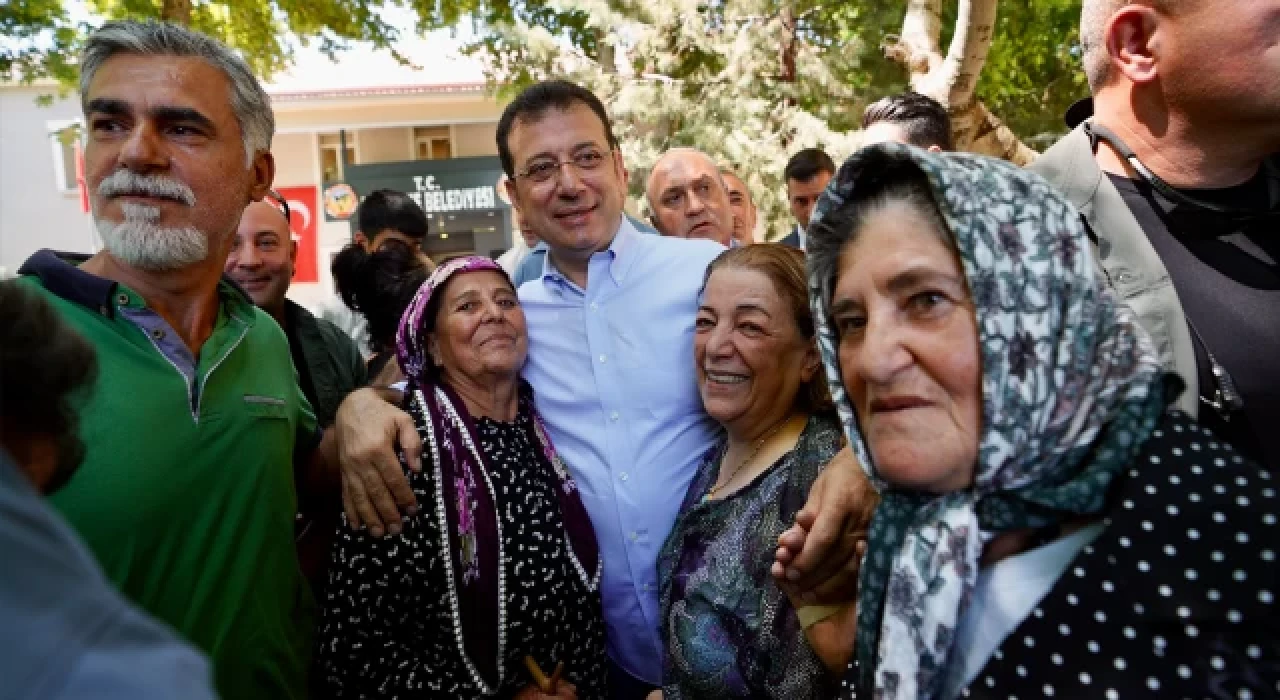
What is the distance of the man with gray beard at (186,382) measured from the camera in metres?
2.06

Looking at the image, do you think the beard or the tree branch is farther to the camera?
the tree branch

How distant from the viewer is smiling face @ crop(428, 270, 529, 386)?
2762mm

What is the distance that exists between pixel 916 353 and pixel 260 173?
1.99 meters

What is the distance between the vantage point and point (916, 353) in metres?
1.49

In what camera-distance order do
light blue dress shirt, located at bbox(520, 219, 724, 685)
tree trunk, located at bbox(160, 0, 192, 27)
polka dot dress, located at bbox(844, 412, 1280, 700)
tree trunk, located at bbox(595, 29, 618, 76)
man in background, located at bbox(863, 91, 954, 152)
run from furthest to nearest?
tree trunk, located at bbox(595, 29, 618, 76) < tree trunk, located at bbox(160, 0, 192, 27) < man in background, located at bbox(863, 91, 954, 152) < light blue dress shirt, located at bbox(520, 219, 724, 685) < polka dot dress, located at bbox(844, 412, 1280, 700)

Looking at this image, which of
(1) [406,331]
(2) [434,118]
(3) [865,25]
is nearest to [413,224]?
(1) [406,331]

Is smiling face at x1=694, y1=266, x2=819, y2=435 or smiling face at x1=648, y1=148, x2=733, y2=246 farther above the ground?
smiling face at x1=648, y1=148, x2=733, y2=246

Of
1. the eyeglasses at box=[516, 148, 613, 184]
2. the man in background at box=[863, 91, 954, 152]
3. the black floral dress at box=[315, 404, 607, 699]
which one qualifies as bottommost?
the black floral dress at box=[315, 404, 607, 699]

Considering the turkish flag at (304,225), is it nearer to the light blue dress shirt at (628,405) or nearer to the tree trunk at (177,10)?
the tree trunk at (177,10)

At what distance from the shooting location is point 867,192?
5.38 feet

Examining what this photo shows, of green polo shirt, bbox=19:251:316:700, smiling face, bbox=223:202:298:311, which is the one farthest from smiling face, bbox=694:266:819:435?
smiling face, bbox=223:202:298:311

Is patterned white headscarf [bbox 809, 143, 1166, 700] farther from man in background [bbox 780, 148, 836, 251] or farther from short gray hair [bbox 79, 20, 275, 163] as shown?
man in background [bbox 780, 148, 836, 251]

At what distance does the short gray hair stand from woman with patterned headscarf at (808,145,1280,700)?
1744 mm

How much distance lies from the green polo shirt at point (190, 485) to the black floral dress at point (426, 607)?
13cm
